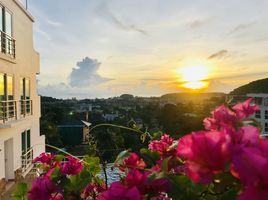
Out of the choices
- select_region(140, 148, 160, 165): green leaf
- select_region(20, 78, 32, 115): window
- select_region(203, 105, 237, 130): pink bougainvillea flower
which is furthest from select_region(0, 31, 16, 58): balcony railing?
select_region(203, 105, 237, 130): pink bougainvillea flower

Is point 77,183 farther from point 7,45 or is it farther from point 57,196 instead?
point 7,45

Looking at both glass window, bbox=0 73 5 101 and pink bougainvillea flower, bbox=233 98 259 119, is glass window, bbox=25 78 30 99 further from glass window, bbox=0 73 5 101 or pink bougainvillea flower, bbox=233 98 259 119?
pink bougainvillea flower, bbox=233 98 259 119

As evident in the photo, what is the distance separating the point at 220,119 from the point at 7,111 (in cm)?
817

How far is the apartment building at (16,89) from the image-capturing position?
8.29m

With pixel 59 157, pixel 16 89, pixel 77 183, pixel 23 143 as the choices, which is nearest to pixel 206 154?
pixel 77 183

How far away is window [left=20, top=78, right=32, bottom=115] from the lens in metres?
10.1

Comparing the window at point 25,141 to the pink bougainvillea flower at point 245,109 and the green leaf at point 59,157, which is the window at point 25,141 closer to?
the green leaf at point 59,157

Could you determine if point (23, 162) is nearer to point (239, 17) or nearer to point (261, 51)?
point (239, 17)

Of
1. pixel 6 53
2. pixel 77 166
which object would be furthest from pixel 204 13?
pixel 77 166

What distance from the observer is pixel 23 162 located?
9852 millimetres

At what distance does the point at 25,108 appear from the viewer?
10.2m

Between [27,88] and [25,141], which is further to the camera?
[27,88]

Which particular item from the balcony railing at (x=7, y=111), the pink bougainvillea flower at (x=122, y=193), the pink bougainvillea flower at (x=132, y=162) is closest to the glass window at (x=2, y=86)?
the balcony railing at (x=7, y=111)

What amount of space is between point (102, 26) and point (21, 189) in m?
10.7
